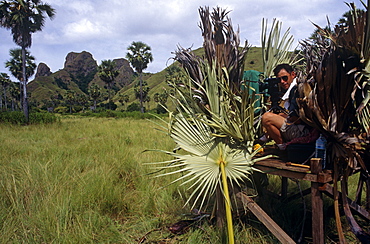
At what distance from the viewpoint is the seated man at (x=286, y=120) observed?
246cm

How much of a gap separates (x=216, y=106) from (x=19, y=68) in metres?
48.3

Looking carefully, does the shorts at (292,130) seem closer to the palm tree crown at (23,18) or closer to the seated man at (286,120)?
the seated man at (286,120)

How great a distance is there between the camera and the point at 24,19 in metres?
19.0

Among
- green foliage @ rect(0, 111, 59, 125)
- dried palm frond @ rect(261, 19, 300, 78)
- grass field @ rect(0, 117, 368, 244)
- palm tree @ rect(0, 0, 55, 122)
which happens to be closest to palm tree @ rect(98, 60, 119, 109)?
palm tree @ rect(0, 0, 55, 122)

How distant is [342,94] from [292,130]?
2.17 ft

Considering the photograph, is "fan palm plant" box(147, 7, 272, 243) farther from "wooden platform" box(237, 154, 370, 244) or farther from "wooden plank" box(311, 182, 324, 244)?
"wooden plank" box(311, 182, 324, 244)

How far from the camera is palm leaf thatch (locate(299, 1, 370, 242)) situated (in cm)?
181

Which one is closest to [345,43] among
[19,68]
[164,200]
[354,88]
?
[354,88]

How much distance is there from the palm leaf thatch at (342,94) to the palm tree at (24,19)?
19675 millimetres

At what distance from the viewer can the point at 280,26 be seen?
3.27 m

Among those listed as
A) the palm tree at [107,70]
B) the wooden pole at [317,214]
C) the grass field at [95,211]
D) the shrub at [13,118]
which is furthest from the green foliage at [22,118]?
the palm tree at [107,70]

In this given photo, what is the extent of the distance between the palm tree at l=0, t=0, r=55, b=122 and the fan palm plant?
1824 centimetres

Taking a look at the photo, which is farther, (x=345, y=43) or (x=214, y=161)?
(x=214, y=161)

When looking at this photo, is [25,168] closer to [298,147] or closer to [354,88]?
[298,147]
